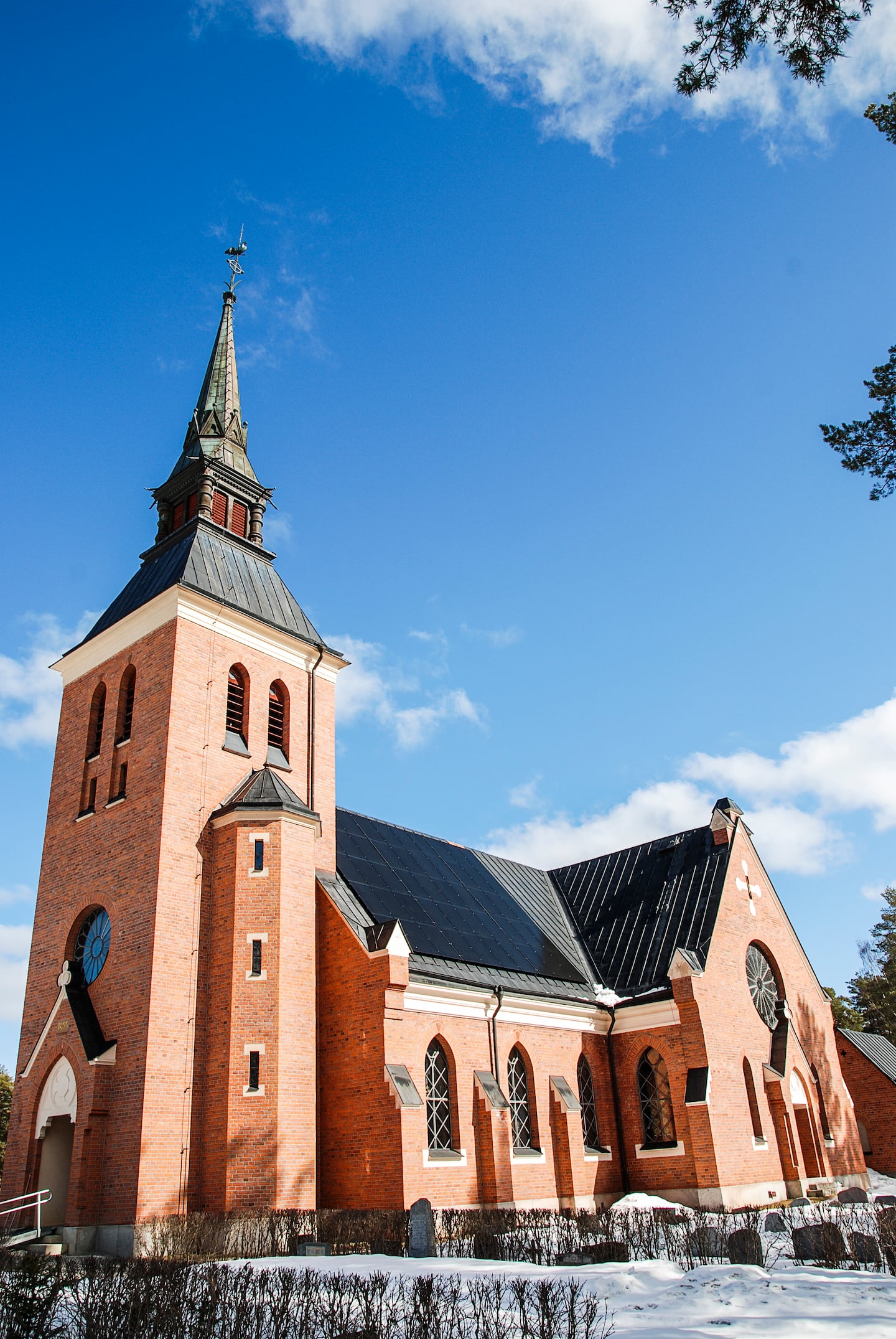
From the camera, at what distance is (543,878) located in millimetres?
35781

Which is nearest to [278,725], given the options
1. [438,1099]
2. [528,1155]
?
[438,1099]

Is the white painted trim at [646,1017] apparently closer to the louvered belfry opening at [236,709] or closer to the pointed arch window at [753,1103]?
the pointed arch window at [753,1103]

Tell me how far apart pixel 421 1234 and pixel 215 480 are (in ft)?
66.1

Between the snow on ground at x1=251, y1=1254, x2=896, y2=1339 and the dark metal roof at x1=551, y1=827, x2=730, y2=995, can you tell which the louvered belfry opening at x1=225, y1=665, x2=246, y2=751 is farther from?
the dark metal roof at x1=551, y1=827, x2=730, y2=995

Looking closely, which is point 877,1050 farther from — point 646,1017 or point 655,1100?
point 646,1017

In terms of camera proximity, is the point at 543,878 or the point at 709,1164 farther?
the point at 543,878

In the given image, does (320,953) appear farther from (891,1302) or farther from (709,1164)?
(891,1302)

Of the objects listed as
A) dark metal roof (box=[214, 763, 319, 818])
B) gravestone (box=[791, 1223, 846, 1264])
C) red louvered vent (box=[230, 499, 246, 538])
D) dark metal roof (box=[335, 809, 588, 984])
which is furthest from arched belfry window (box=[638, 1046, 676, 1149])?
red louvered vent (box=[230, 499, 246, 538])

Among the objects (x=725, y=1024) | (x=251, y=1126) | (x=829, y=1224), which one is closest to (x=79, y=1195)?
(x=251, y=1126)

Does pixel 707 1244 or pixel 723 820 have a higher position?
pixel 723 820

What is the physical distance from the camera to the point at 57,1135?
2100 cm

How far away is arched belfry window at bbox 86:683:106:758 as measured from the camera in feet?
81.4

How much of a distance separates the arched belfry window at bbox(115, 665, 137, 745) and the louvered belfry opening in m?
2.29

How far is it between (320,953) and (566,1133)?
797 centimetres
